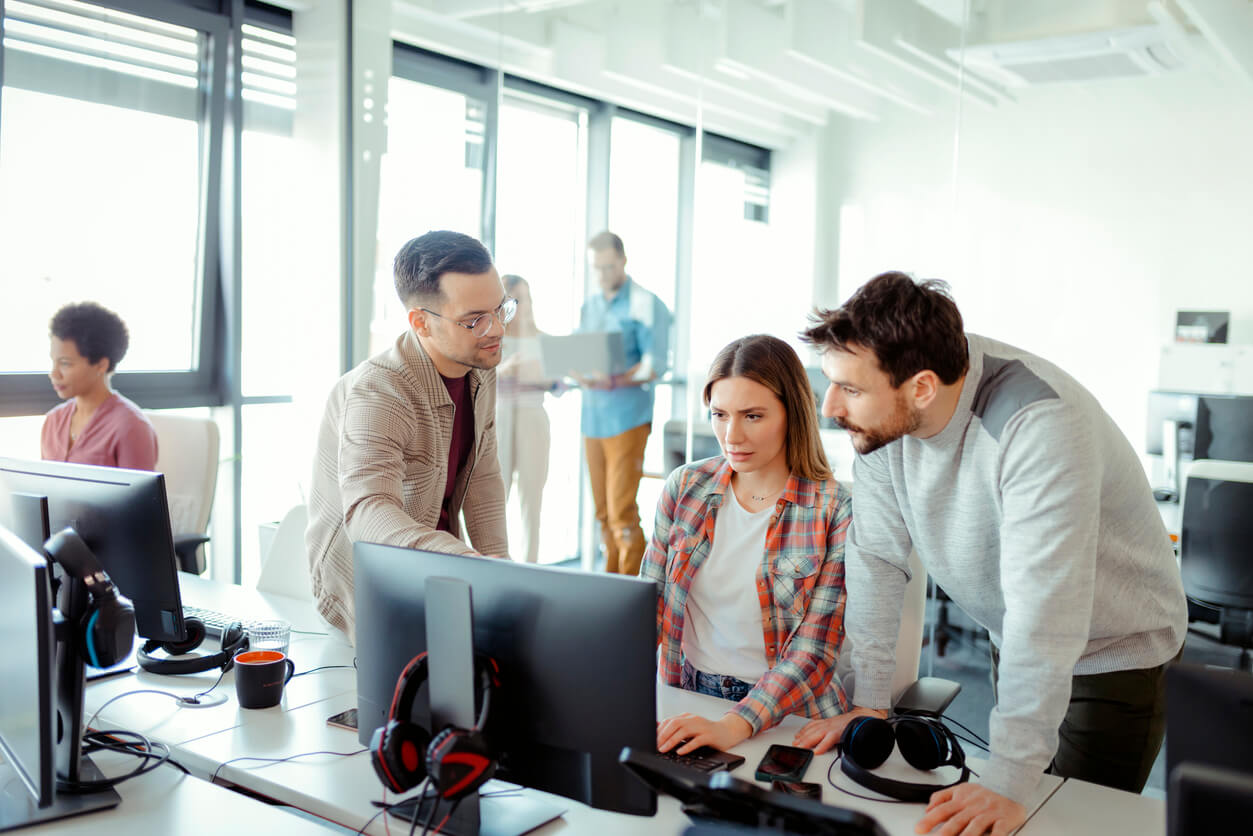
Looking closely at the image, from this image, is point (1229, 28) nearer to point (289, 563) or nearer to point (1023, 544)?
point (1023, 544)

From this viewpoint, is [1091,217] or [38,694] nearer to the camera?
[38,694]

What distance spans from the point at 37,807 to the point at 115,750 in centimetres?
21

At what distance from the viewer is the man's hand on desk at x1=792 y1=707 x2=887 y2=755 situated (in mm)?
1637

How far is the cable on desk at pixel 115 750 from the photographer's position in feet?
4.77

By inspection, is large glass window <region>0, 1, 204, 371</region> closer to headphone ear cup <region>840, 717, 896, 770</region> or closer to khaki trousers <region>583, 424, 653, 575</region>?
khaki trousers <region>583, 424, 653, 575</region>

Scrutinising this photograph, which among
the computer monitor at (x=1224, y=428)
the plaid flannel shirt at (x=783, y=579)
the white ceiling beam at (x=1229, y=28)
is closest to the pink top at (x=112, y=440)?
the plaid flannel shirt at (x=783, y=579)

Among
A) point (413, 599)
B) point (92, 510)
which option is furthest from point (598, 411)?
point (413, 599)

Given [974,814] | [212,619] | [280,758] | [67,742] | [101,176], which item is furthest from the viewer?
[101,176]

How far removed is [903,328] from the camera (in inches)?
58.4

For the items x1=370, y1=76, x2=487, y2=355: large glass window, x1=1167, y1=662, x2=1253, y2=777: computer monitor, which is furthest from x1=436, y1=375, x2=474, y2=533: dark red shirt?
x1=370, y1=76, x2=487, y2=355: large glass window

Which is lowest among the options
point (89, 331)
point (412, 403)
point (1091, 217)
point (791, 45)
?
point (412, 403)

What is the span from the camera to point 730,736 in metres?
1.63

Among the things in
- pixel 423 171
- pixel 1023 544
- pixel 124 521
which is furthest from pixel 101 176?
pixel 1023 544

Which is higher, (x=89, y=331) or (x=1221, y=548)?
(x=89, y=331)
